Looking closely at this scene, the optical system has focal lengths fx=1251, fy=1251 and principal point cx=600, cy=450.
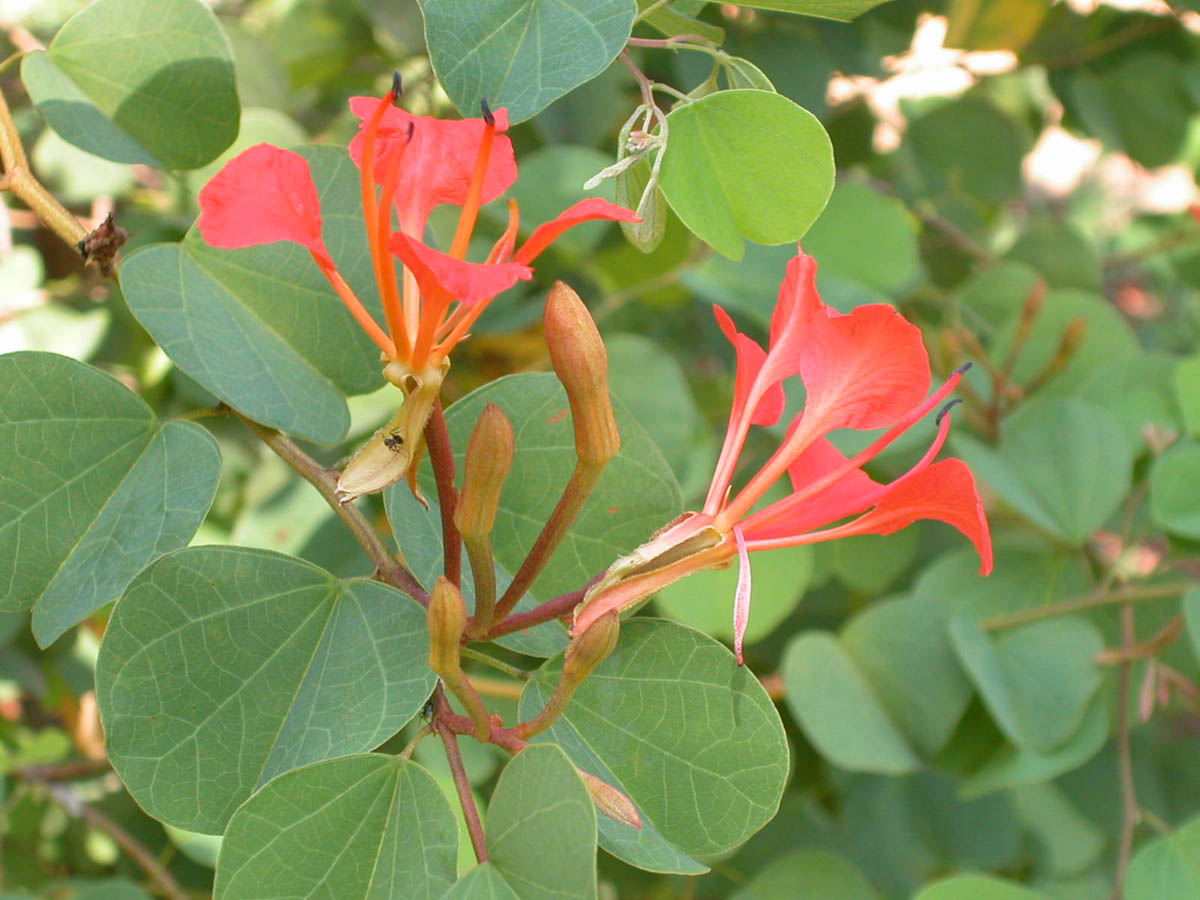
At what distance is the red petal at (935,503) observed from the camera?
0.49 meters

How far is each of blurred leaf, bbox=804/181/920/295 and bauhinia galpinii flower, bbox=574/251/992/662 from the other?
0.62 m

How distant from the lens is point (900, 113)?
1574mm

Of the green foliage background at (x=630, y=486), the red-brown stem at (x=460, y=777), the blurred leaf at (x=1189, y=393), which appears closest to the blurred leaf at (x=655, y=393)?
the green foliage background at (x=630, y=486)

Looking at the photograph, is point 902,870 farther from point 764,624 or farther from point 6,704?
point 6,704

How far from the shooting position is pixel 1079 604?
98 cm

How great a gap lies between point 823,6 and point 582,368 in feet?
0.76

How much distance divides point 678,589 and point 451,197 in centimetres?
50

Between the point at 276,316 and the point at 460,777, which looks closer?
the point at 460,777

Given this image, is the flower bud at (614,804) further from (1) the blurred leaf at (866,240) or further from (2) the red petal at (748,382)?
(1) the blurred leaf at (866,240)

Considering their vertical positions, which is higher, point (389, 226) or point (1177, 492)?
point (389, 226)

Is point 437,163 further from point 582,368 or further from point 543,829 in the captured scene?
point 543,829

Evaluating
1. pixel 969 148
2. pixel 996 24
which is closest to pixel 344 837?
pixel 996 24

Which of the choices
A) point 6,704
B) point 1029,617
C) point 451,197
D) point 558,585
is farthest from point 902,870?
point 6,704

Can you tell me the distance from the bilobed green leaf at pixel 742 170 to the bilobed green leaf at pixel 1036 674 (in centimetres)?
48
